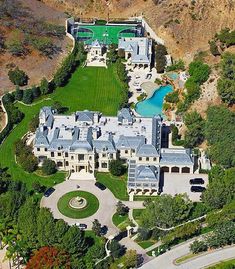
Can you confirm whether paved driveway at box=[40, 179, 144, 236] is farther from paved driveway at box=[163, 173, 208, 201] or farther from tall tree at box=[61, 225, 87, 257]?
tall tree at box=[61, 225, 87, 257]

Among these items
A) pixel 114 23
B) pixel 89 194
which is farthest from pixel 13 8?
pixel 89 194

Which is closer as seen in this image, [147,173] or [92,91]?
[147,173]

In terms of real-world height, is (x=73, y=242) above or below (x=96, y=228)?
below

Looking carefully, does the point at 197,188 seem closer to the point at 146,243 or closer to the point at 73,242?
the point at 146,243

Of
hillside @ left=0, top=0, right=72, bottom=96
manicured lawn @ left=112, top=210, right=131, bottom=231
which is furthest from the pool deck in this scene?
manicured lawn @ left=112, top=210, right=131, bottom=231

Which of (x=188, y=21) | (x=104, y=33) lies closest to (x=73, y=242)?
(x=188, y=21)

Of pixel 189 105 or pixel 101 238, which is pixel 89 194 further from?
pixel 189 105
